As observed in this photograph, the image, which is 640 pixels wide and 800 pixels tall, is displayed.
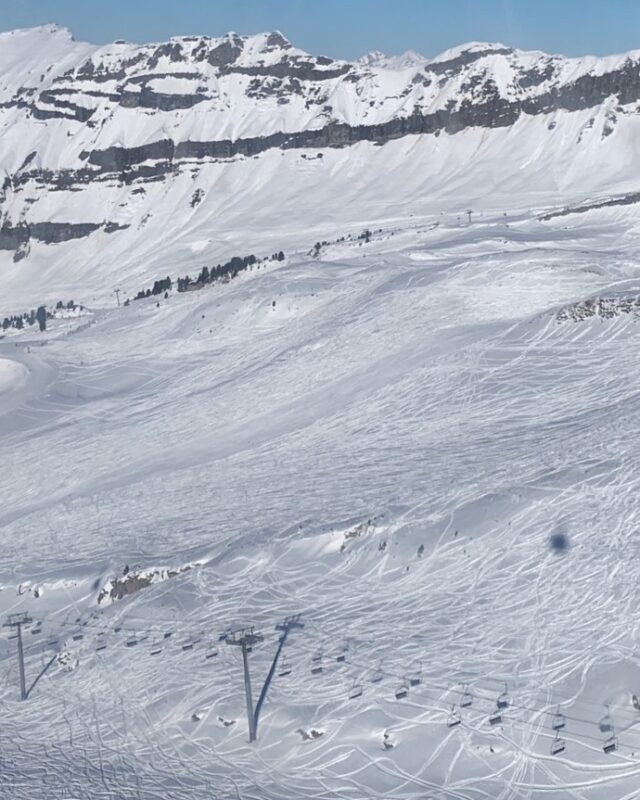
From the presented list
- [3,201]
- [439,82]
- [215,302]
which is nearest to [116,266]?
[3,201]

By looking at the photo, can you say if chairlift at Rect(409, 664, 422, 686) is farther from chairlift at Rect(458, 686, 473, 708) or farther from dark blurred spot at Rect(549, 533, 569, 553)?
dark blurred spot at Rect(549, 533, 569, 553)

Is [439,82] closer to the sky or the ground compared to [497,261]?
closer to the sky

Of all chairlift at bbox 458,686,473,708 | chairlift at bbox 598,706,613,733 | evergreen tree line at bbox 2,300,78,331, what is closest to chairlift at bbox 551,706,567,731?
chairlift at bbox 598,706,613,733

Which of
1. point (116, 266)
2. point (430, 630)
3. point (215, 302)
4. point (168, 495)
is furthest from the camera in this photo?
point (116, 266)

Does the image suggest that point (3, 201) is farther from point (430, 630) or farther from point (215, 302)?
point (430, 630)

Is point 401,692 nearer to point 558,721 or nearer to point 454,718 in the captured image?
point 454,718

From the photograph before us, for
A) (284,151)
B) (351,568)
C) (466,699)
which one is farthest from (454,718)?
(284,151)
